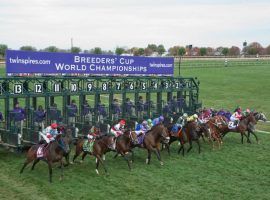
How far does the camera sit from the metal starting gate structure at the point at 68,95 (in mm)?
14531

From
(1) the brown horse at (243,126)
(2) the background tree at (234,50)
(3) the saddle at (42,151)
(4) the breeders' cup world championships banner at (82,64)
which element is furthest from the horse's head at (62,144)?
(2) the background tree at (234,50)

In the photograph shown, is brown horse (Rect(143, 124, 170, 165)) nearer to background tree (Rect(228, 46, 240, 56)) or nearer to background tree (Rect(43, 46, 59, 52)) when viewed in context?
background tree (Rect(43, 46, 59, 52))

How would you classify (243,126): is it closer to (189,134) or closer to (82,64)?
(189,134)

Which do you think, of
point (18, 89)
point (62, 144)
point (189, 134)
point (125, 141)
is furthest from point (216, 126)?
point (18, 89)

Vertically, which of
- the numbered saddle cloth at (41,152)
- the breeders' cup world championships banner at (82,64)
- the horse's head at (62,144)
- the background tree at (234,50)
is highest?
the background tree at (234,50)

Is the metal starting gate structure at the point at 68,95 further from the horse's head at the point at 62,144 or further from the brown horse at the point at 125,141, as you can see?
the brown horse at the point at 125,141

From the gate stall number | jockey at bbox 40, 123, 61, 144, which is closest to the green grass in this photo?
jockey at bbox 40, 123, 61, 144

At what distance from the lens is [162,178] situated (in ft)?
40.2

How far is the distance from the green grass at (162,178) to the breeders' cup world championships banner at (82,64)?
328 cm

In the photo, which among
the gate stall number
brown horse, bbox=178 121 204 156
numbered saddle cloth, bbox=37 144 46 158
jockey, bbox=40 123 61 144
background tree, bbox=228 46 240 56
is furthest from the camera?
background tree, bbox=228 46 240 56

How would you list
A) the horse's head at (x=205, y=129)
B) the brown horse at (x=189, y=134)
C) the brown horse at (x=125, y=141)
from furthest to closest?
the horse's head at (x=205, y=129) < the brown horse at (x=189, y=134) < the brown horse at (x=125, y=141)

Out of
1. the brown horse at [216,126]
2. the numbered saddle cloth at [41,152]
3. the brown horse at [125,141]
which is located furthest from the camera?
the brown horse at [216,126]

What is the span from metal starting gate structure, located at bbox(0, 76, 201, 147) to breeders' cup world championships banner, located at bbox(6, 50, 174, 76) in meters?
0.36

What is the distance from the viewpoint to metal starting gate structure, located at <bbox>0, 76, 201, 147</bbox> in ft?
47.7
